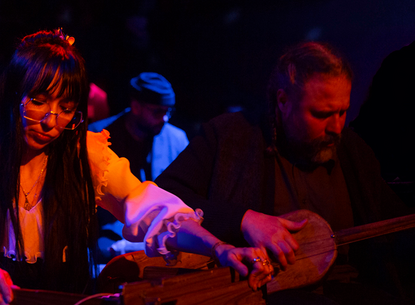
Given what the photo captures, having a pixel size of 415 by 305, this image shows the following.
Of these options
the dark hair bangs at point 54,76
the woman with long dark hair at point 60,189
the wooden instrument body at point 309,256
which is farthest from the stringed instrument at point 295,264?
the dark hair bangs at point 54,76

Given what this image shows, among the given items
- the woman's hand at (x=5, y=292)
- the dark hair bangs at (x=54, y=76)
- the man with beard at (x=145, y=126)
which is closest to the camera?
the woman's hand at (x=5, y=292)

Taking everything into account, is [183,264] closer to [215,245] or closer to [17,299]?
[215,245]

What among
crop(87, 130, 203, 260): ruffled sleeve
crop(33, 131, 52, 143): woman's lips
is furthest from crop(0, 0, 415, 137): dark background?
crop(33, 131, 52, 143): woman's lips

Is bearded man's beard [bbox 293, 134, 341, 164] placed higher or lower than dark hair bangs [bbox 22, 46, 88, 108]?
lower

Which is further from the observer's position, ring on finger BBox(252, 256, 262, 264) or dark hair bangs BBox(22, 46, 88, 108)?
dark hair bangs BBox(22, 46, 88, 108)

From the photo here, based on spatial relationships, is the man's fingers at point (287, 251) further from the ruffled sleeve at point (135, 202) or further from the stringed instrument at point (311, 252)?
the ruffled sleeve at point (135, 202)

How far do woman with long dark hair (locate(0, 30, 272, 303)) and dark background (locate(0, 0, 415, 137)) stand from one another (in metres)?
1.59

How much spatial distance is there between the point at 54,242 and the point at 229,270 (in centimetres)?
61

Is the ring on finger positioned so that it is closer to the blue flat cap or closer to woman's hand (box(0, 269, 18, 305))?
woman's hand (box(0, 269, 18, 305))

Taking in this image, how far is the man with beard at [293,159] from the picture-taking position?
1704 millimetres

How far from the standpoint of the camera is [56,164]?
1271mm

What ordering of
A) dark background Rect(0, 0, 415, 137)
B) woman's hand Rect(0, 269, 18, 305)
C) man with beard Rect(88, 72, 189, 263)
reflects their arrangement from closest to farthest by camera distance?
woman's hand Rect(0, 269, 18, 305)
dark background Rect(0, 0, 415, 137)
man with beard Rect(88, 72, 189, 263)

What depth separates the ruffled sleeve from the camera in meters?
1.19

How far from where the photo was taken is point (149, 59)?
3.26 m
